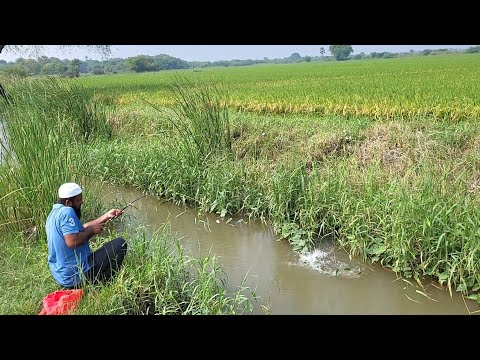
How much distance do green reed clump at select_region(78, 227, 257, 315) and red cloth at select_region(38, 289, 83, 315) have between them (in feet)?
0.22

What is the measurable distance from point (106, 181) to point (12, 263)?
346 centimetres

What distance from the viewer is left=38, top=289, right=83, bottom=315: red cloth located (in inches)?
111

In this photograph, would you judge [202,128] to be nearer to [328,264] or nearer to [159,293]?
[328,264]

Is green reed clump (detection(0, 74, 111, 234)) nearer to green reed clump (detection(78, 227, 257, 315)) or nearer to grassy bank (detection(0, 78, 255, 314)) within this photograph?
grassy bank (detection(0, 78, 255, 314))

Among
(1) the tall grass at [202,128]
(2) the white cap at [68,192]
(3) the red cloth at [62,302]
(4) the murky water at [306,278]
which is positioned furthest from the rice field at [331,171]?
(3) the red cloth at [62,302]

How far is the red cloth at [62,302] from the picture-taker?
9.23 feet

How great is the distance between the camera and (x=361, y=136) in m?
6.48

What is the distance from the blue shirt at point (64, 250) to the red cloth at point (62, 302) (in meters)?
0.17

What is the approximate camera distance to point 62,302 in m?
2.84

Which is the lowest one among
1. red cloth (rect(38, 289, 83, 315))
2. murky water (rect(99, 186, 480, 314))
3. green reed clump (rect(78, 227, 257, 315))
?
murky water (rect(99, 186, 480, 314))

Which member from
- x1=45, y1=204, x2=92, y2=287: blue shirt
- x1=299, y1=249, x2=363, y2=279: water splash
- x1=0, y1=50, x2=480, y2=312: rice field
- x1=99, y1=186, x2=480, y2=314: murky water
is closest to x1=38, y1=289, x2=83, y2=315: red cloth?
x1=45, y1=204, x2=92, y2=287: blue shirt

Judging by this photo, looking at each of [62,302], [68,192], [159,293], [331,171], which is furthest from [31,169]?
[331,171]

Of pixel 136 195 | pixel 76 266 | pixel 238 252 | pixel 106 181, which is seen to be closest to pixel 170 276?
pixel 76 266

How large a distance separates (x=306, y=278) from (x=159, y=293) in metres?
1.60
